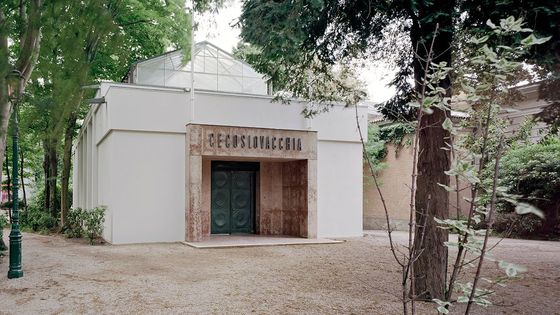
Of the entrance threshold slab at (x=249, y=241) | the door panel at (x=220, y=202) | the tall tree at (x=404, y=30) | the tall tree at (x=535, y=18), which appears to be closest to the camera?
the tall tree at (x=535, y=18)

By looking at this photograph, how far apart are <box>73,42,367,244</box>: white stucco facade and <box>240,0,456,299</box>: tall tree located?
5.58 m

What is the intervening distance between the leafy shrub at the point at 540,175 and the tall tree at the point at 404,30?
1009 centimetres

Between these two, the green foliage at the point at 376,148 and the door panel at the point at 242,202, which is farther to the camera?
the green foliage at the point at 376,148

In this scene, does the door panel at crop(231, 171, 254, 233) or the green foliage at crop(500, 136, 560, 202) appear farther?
the door panel at crop(231, 171, 254, 233)

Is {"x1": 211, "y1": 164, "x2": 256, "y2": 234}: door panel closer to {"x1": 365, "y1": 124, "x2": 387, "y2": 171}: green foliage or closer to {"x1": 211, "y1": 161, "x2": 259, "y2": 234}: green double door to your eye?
{"x1": 211, "y1": 161, "x2": 259, "y2": 234}: green double door

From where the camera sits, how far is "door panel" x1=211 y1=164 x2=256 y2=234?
1639 centimetres

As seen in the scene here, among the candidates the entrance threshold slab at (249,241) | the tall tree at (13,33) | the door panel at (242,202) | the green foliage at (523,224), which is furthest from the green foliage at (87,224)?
the green foliage at (523,224)

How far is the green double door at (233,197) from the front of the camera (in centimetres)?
1639

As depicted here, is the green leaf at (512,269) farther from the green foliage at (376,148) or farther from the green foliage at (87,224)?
the green foliage at (376,148)

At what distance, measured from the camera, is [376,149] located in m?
22.6

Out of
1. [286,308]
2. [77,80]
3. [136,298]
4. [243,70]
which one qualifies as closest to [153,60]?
[243,70]

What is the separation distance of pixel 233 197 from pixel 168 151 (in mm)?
3108

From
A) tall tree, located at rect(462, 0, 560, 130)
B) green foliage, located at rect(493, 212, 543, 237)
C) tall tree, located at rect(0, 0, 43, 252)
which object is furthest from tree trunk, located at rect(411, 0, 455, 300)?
green foliage, located at rect(493, 212, 543, 237)

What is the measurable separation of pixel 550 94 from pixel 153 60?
1254 centimetres
